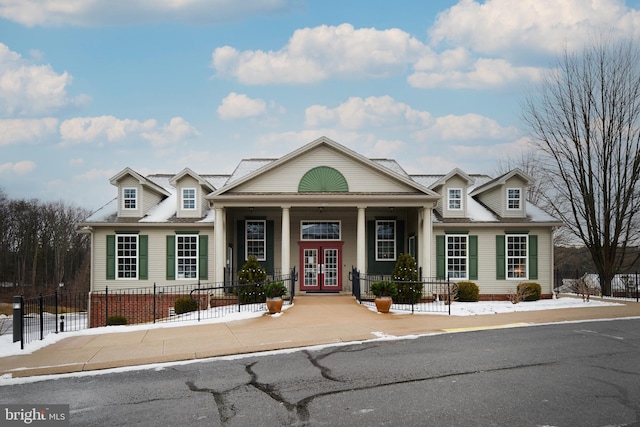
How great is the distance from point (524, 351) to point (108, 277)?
1931 centimetres

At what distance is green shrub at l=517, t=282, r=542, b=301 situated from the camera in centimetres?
2359

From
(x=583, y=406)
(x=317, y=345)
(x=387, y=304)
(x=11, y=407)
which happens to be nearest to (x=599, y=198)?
(x=387, y=304)

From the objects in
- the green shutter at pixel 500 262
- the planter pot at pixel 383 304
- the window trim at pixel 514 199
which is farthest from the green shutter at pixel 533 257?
the planter pot at pixel 383 304

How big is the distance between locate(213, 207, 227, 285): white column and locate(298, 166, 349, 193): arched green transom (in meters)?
3.67

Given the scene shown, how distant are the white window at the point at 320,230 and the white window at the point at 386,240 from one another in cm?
206

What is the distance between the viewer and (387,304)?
1795 centimetres

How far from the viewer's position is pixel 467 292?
2317 centimetres

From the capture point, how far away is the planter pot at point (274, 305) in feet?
57.6

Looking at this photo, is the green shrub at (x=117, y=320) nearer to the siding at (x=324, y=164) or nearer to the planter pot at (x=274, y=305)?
the siding at (x=324, y=164)

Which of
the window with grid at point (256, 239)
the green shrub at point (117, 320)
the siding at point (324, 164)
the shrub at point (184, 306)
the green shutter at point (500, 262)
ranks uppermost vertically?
the siding at point (324, 164)

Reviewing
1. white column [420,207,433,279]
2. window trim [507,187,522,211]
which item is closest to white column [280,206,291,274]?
white column [420,207,433,279]

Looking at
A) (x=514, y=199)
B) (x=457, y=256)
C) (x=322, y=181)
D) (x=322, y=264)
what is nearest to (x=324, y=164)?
(x=322, y=181)

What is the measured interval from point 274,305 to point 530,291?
12506 millimetres

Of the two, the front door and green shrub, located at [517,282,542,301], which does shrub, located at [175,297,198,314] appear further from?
green shrub, located at [517,282,542,301]
